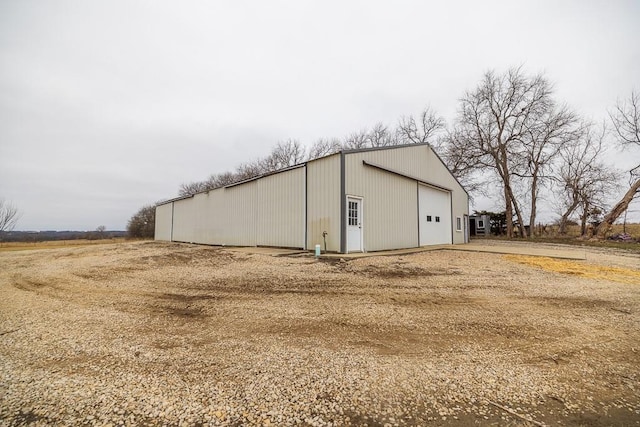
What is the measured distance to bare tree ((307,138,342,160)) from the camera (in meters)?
32.7

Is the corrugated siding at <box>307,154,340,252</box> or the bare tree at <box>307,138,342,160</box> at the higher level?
the bare tree at <box>307,138,342,160</box>


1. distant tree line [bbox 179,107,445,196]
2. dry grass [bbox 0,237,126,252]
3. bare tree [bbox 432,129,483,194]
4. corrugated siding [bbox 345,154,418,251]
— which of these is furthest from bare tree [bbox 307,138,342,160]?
dry grass [bbox 0,237,126,252]

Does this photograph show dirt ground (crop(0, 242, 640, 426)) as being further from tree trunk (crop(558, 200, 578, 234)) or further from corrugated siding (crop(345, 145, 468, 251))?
tree trunk (crop(558, 200, 578, 234))

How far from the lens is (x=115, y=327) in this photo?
10.5ft

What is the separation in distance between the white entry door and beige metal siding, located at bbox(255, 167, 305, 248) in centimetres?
205

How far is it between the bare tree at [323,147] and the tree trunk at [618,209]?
23.9 m

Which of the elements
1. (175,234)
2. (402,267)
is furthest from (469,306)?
(175,234)

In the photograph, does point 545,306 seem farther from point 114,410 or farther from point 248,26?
point 248,26

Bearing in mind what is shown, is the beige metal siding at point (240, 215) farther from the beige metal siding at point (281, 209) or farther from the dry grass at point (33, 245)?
the dry grass at point (33, 245)

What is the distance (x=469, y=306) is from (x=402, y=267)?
3.29m

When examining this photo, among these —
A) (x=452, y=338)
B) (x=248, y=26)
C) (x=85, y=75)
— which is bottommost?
(x=452, y=338)

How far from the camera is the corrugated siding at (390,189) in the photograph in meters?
10.4

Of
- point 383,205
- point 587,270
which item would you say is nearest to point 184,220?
point 383,205

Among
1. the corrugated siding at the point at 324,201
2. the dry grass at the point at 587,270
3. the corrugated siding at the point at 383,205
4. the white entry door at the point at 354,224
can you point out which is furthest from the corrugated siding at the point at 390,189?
the dry grass at the point at 587,270
